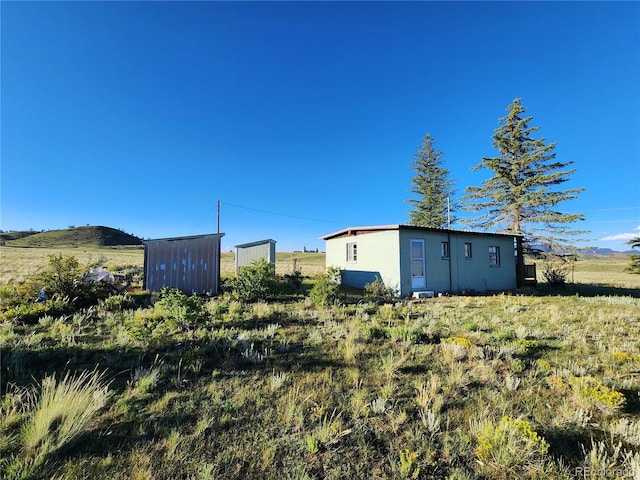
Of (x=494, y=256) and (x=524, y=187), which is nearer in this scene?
(x=494, y=256)

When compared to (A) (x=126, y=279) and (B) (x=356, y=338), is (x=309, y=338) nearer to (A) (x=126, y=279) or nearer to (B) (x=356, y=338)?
(B) (x=356, y=338)

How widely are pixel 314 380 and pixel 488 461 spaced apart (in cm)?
228

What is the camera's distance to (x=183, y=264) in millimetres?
11859

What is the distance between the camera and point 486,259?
15180 mm

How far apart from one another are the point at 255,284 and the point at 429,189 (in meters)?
24.6

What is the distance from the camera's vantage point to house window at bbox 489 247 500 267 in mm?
15545

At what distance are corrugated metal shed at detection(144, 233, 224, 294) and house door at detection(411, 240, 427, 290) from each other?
29.1ft

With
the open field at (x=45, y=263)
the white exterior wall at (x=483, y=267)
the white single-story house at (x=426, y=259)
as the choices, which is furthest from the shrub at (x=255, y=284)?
the white exterior wall at (x=483, y=267)

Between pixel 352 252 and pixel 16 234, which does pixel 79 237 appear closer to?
pixel 16 234

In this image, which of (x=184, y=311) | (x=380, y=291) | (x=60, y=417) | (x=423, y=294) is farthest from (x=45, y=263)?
(x=423, y=294)

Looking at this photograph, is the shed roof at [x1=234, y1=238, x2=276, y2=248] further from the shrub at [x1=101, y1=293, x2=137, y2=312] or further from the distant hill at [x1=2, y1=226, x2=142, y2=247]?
the distant hill at [x1=2, y1=226, x2=142, y2=247]

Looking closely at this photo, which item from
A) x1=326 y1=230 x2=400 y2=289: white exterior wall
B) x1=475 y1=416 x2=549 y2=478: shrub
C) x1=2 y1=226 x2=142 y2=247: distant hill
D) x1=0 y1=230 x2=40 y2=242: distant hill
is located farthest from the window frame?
x1=0 y1=230 x2=40 y2=242: distant hill

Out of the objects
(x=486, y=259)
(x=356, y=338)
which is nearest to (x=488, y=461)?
(x=356, y=338)

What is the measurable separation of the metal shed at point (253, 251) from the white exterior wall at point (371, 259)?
180 inches
